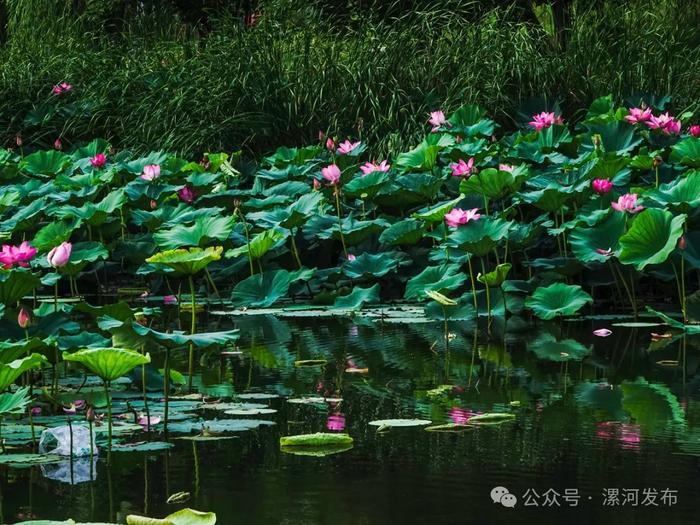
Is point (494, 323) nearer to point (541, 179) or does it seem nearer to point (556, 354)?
point (556, 354)

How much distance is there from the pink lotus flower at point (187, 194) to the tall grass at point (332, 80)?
4.82 ft

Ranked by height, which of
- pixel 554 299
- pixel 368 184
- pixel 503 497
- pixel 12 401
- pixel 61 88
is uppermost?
pixel 61 88

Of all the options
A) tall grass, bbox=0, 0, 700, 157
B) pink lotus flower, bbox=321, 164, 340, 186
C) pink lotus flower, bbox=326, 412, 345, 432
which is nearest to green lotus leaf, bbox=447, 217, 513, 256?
pink lotus flower, bbox=321, 164, 340, 186

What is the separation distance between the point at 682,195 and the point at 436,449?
8.66ft

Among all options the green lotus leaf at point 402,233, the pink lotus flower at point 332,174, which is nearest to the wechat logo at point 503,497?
the green lotus leaf at point 402,233

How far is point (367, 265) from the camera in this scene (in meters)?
5.72

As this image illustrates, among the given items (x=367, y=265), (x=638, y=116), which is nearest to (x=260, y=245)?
(x=367, y=265)

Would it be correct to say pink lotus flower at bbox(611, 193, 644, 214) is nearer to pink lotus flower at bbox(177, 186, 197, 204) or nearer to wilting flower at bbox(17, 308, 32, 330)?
pink lotus flower at bbox(177, 186, 197, 204)

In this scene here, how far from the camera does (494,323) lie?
5.05m

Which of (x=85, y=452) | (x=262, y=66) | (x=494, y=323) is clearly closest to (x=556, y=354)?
(x=494, y=323)

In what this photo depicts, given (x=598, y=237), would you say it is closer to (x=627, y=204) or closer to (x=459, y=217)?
(x=627, y=204)

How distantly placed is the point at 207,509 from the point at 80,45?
31.2 ft

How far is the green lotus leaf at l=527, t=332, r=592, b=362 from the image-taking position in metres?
4.29

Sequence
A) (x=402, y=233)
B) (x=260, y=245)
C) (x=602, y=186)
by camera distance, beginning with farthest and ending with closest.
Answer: (x=402, y=233) < (x=260, y=245) < (x=602, y=186)
